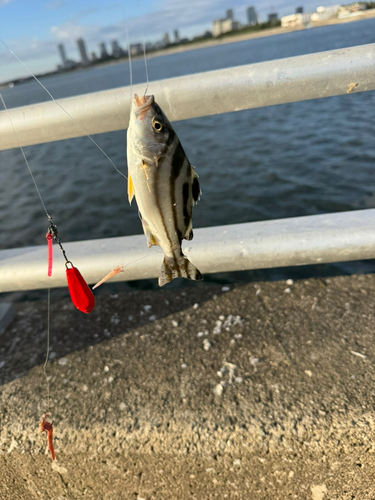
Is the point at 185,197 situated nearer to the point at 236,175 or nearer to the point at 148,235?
the point at 148,235

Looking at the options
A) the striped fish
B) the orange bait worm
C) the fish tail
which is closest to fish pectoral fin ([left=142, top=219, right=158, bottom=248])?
the striped fish

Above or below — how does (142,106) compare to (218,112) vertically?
above

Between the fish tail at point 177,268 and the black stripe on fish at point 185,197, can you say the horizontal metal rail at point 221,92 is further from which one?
the fish tail at point 177,268

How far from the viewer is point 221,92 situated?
2.02 metres

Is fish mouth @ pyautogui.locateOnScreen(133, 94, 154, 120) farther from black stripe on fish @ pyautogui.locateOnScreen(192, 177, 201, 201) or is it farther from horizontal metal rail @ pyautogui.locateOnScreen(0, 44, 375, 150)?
horizontal metal rail @ pyautogui.locateOnScreen(0, 44, 375, 150)

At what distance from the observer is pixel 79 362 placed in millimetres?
2816

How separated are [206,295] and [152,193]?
6.23 feet

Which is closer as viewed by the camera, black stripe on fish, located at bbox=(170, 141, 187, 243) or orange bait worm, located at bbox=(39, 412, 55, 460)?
black stripe on fish, located at bbox=(170, 141, 187, 243)

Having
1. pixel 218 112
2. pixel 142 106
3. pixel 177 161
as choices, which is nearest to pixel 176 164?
pixel 177 161

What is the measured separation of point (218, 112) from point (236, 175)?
952 centimetres

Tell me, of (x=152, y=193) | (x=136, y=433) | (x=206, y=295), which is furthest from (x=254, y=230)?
(x=136, y=433)

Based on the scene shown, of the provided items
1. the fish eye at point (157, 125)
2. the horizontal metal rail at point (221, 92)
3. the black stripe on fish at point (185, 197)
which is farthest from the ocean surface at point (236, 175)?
the fish eye at point (157, 125)

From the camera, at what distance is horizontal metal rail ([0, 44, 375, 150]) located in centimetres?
194

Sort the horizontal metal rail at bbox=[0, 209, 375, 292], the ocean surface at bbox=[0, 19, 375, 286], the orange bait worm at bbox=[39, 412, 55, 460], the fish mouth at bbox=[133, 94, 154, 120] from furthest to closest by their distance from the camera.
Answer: the ocean surface at bbox=[0, 19, 375, 286] → the horizontal metal rail at bbox=[0, 209, 375, 292] → the orange bait worm at bbox=[39, 412, 55, 460] → the fish mouth at bbox=[133, 94, 154, 120]
